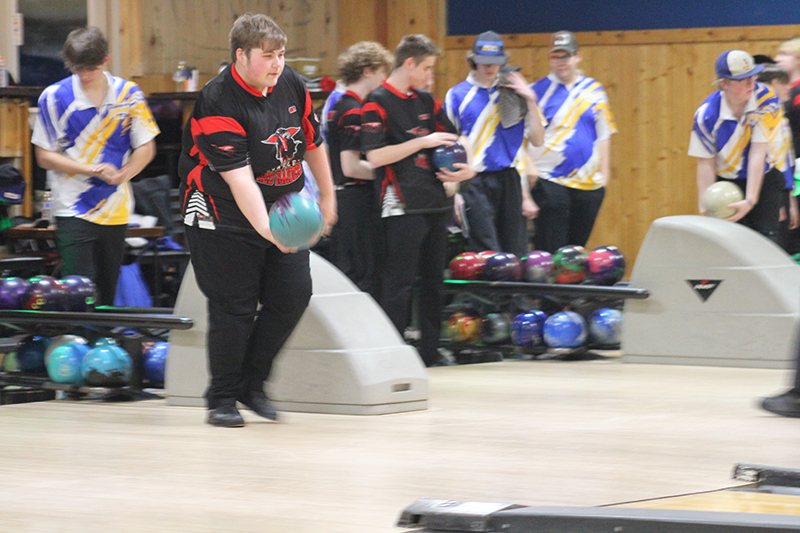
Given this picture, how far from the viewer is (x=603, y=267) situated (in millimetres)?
7172

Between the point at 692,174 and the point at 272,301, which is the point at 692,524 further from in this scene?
the point at 692,174

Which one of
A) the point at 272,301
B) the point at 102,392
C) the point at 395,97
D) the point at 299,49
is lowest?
the point at 102,392

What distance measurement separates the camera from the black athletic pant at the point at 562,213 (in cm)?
783

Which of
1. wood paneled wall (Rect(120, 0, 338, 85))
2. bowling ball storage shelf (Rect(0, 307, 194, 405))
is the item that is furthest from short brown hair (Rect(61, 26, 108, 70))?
wood paneled wall (Rect(120, 0, 338, 85))

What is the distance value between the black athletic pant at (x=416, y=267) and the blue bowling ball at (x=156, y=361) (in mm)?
1232

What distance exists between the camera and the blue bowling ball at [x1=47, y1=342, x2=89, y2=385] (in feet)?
18.3

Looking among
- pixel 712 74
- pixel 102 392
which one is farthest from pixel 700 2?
pixel 102 392

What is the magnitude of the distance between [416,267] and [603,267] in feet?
4.67

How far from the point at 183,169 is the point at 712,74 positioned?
820 cm

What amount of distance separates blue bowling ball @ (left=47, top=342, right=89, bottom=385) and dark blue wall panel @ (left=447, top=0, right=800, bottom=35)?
7.77 m

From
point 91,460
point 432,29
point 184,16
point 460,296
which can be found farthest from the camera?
point 432,29

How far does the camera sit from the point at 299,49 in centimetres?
1272

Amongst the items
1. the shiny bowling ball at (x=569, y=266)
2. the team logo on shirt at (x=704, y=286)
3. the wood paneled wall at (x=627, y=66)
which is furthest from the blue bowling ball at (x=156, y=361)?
the wood paneled wall at (x=627, y=66)

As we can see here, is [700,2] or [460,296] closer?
[460,296]
